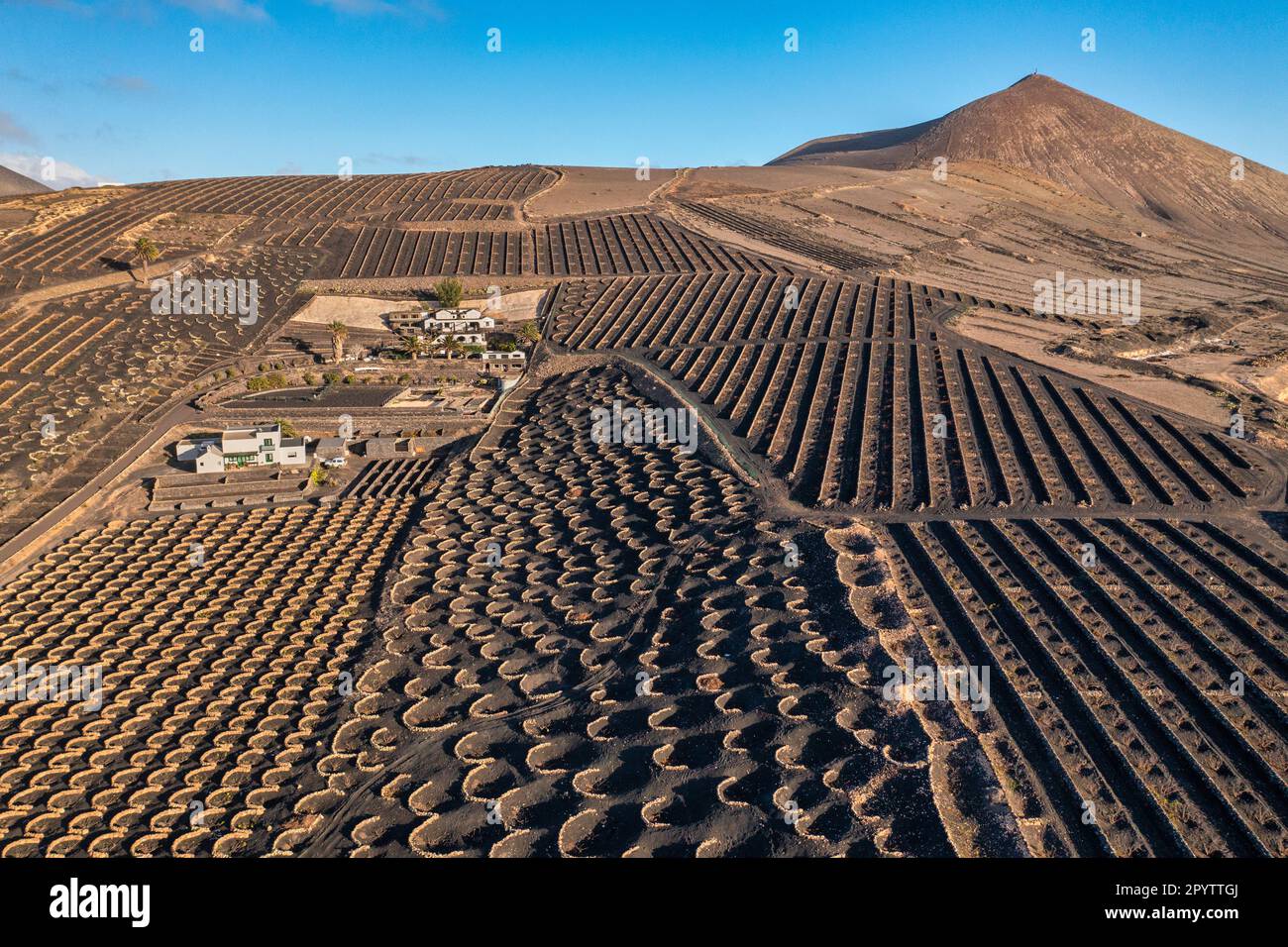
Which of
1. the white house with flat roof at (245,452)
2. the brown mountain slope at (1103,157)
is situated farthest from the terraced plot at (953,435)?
the brown mountain slope at (1103,157)

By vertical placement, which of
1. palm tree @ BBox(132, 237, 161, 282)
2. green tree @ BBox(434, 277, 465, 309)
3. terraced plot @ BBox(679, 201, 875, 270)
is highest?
terraced plot @ BBox(679, 201, 875, 270)

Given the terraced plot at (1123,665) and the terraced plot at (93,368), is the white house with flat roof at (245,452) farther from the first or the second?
the terraced plot at (1123,665)

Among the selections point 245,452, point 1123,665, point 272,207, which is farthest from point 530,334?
point 272,207

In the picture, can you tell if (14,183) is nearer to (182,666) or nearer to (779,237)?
(779,237)

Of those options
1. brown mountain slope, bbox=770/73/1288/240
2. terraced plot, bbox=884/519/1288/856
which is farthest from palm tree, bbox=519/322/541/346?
brown mountain slope, bbox=770/73/1288/240

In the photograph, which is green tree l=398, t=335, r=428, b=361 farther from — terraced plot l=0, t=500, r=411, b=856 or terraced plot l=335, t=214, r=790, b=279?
terraced plot l=0, t=500, r=411, b=856
